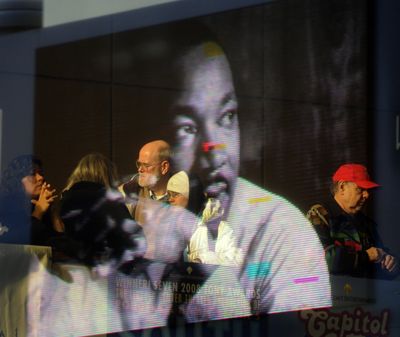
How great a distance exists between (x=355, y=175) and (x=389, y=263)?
1.01 feet

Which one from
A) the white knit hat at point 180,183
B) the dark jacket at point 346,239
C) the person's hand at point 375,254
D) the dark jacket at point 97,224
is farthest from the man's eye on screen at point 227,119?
the person's hand at point 375,254

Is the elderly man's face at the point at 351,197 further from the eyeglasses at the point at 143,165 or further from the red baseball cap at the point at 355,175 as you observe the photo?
the eyeglasses at the point at 143,165

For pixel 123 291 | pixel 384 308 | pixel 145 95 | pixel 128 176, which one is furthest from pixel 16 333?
pixel 384 308

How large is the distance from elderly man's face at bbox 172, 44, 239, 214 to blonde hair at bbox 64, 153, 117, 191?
0.34 meters

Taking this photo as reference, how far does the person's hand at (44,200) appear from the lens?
423 cm

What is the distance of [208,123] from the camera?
3.67 meters

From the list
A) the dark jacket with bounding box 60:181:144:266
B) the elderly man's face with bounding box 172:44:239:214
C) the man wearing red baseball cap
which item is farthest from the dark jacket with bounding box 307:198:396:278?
the dark jacket with bounding box 60:181:144:266

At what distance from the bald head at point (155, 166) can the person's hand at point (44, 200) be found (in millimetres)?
537

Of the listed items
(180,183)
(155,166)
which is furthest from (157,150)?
(180,183)

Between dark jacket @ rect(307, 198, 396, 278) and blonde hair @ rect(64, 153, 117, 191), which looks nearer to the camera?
dark jacket @ rect(307, 198, 396, 278)

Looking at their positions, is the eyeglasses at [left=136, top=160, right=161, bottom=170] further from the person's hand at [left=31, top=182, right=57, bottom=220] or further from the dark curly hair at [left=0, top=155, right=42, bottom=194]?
the dark curly hair at [left=0, top=155, right=42, bottom=194]

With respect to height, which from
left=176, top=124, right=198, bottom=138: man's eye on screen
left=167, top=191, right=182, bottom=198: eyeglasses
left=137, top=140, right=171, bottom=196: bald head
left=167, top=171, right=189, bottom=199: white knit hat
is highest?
A: left=176, top=124, right=198, bottom=138: man's eye on screen

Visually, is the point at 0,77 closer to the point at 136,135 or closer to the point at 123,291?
the point at 136,135

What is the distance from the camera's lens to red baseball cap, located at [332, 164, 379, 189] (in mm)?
3211
